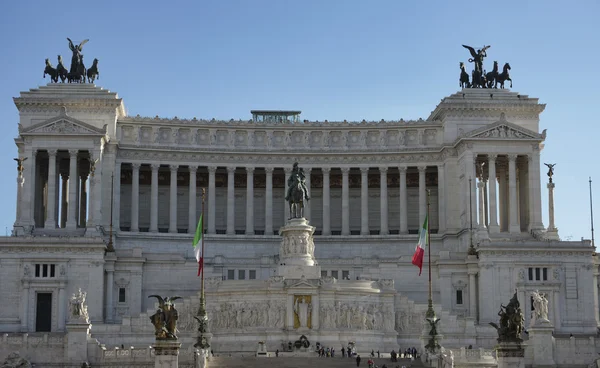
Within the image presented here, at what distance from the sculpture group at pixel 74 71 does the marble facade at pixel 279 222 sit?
84.4 inches

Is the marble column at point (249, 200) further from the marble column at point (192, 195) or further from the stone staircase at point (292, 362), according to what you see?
the stone staircase at point (292, 362)

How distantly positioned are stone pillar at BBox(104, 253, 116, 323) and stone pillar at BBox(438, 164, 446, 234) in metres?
37.3

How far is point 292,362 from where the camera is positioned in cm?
8288

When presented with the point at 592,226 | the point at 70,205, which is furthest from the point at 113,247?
the point at 592,226

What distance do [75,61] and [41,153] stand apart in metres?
12.3

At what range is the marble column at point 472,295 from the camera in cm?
10881

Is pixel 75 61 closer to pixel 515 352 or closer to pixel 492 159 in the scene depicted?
pixel 492 159

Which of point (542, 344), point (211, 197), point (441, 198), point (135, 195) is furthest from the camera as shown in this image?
point (211, 197)

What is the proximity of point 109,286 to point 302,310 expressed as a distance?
20700mm

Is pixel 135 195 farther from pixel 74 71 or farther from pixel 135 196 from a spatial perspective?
pixel 74 71

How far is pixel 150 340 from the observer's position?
317 feet

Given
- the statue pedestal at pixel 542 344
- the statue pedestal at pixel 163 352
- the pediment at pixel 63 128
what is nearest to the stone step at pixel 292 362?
the statue pedestal at pixel 163 352

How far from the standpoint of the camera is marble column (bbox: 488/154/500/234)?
12194 centimetres

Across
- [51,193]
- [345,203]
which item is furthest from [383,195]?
[51,193]
